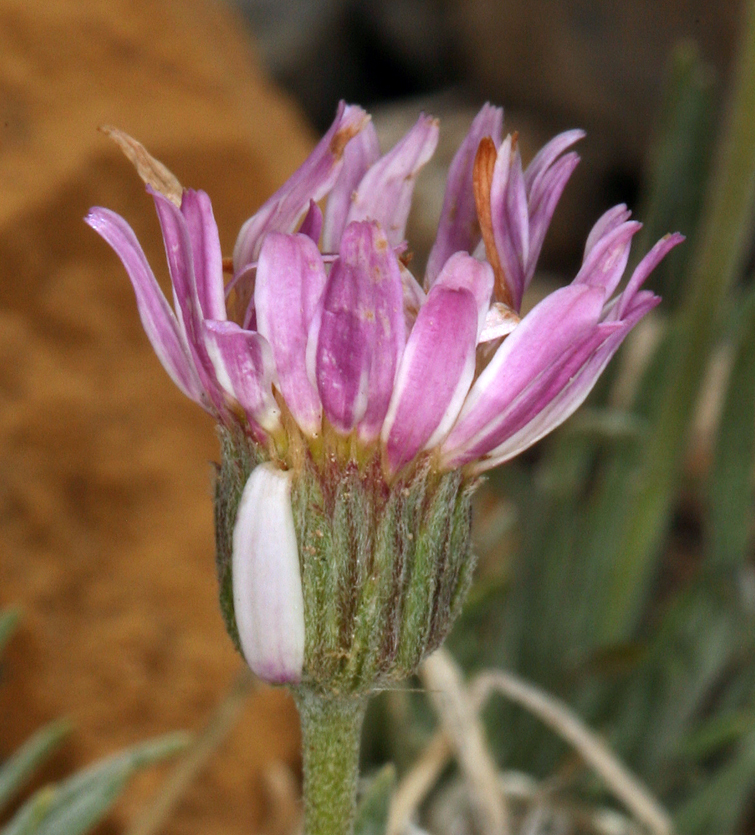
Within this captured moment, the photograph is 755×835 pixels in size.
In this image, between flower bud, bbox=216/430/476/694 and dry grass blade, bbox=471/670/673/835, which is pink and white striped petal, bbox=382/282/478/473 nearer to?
flower bud, bbox=216/430/476/694

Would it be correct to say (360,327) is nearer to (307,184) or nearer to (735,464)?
(307,184)

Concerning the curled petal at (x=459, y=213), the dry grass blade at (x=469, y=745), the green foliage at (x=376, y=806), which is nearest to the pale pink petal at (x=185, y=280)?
the curled petal at (x=459, y=213)

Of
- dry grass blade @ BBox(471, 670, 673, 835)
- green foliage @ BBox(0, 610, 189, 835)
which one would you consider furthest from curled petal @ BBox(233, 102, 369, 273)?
dry grass blade @ BBox(471, 670, 673, 835)

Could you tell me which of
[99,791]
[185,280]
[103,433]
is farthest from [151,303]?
[103,433]

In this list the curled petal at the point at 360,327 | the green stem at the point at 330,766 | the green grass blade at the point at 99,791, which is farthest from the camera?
the green grass blade at the point at 99,791

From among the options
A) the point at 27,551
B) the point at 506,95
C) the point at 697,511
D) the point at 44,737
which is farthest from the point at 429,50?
the point at 44,737

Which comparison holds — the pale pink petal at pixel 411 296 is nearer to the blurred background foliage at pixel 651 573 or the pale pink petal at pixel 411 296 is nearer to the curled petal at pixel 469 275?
the curled petal at pixel 469 275
